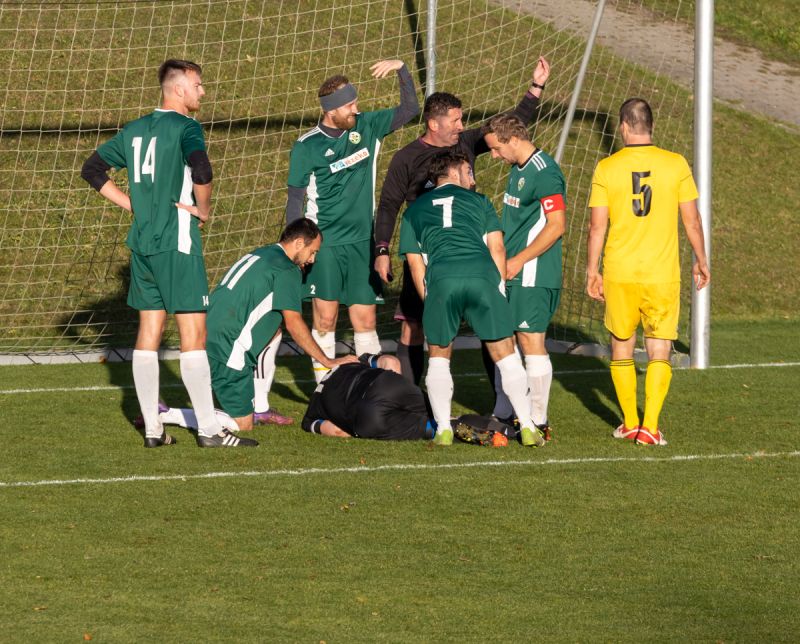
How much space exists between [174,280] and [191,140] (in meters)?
0.81

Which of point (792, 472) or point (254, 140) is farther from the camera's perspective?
point (254, 140)

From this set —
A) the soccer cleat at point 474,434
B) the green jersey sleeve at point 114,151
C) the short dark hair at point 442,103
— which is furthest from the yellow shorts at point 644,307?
the green jersey sleeve at point 114,151

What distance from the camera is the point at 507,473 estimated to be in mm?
7730

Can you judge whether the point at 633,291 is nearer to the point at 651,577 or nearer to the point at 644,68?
the point at 651,577

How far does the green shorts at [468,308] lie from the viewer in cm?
824

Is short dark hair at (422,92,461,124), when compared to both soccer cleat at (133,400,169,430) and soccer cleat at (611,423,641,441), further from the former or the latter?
soccer cleat at (133,400,169,430)

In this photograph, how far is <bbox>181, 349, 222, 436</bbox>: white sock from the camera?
324 inches

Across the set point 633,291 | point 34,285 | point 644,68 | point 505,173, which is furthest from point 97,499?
point 644,68

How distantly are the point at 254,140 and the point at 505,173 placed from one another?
10.1ft

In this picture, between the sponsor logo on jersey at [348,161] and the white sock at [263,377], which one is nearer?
the white sock at [263,377]

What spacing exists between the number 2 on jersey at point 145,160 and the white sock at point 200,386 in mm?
1066

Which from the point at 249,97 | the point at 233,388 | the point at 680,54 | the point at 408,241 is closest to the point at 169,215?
the point at 233,388

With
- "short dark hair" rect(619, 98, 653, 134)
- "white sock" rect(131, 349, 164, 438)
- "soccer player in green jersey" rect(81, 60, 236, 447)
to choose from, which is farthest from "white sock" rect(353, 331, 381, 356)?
"short dark hair" rect(619, 98, 653, 134)

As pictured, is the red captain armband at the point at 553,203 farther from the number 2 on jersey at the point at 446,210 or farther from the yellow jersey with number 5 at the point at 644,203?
the number 2 on jersey at the point at 446,210
